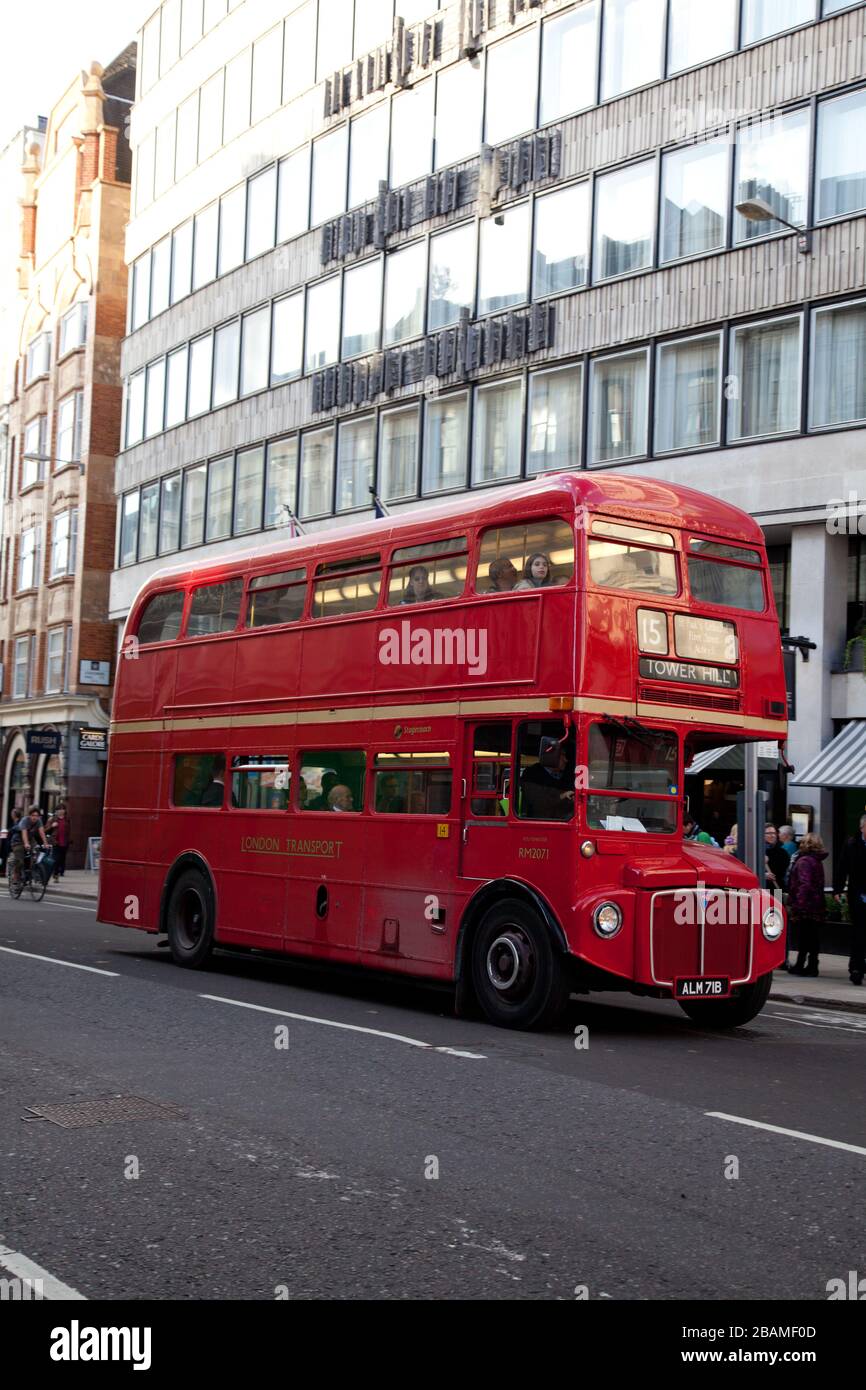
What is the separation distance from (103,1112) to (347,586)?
7.33 metres

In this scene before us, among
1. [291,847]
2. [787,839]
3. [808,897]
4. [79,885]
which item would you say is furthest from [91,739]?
[291,847]

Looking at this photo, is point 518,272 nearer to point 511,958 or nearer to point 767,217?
point 767,217

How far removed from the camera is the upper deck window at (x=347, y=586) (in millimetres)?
14141

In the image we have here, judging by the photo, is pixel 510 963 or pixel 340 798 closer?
pixel 510 963

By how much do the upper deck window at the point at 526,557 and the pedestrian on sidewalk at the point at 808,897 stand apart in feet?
23.4

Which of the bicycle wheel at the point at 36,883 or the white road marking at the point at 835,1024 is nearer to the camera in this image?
the white road marking at the point at 835,1024

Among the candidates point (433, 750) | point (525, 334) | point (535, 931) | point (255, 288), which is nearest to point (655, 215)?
point (525, 334)

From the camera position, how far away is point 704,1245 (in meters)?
5.83

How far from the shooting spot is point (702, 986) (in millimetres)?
11914

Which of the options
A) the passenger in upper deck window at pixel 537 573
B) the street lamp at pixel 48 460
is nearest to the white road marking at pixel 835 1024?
the passenger in upper deck window at pixel 537 573

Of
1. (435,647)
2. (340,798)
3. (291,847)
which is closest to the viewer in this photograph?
(435,647)

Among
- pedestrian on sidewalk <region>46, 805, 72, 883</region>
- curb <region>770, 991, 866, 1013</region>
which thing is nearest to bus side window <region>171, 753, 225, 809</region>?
curb <region>770, 991, 866, 1013</region>

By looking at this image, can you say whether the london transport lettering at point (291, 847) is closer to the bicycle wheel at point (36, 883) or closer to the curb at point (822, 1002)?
the curb at point (822, 1002)

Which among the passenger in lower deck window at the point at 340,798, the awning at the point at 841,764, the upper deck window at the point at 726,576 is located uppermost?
the upper deck window at the point at 726,576
